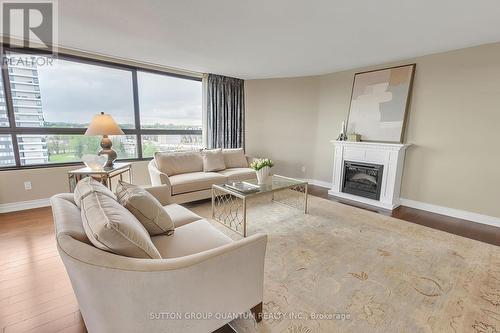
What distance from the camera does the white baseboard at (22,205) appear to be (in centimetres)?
315

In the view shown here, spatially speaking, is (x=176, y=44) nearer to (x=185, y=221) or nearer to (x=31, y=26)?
(x=31, y=26)

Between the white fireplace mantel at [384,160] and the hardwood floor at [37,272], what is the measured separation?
0.49 metres

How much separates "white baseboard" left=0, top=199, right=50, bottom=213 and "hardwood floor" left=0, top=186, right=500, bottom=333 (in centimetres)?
12

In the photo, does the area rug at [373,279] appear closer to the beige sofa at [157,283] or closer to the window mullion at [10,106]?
the beige sofa at [157,283]

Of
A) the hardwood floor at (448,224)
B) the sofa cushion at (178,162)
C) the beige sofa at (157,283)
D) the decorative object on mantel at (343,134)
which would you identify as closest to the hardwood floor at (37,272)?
the hardwood floor at (448,224)

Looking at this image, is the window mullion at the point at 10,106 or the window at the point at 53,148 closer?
the window mullion at the point at 10,106

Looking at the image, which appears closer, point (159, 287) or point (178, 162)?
point (159, 287)

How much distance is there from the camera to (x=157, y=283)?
0.98 metres

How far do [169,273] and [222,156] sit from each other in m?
3.30

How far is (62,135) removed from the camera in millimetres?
3520

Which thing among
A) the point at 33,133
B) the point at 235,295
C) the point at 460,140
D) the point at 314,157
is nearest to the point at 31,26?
the point at 33,133

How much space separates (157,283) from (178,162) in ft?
9.62

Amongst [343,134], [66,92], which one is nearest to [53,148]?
[66,92]

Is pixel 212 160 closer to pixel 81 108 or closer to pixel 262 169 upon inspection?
pixel 262 169
